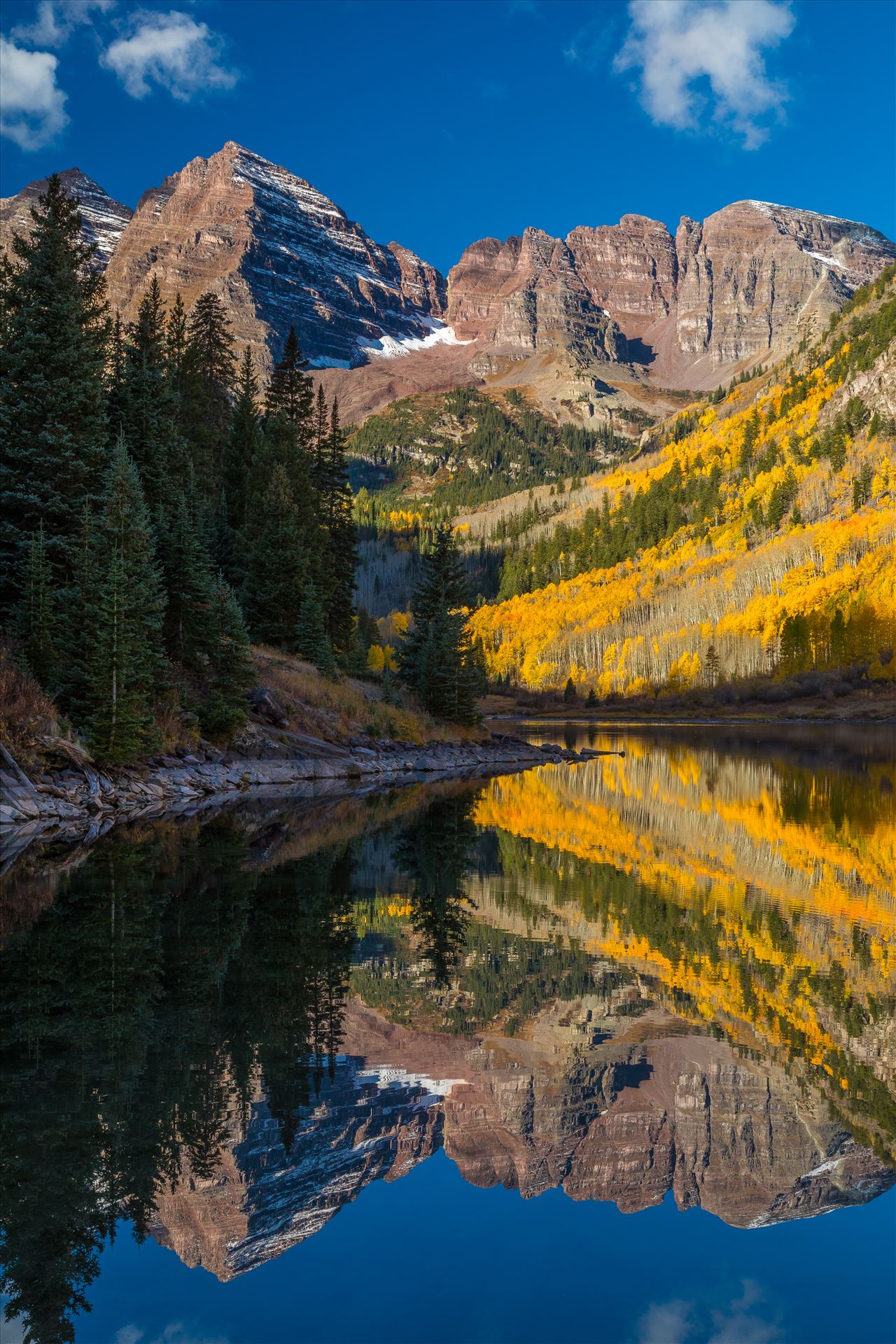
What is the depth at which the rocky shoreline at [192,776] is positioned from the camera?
2586 centimetres

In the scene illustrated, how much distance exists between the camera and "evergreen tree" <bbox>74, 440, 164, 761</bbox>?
3052 cm

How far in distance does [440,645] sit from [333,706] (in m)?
11.2

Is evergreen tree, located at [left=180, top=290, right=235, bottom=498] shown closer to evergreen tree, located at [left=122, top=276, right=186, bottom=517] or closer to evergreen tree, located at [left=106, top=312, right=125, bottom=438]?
evergreen tree, located at [left=122, top=276, right=186, bottom=517]

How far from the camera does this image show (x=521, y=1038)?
422 inches

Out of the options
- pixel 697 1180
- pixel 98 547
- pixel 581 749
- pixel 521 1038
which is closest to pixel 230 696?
pixel 98 547

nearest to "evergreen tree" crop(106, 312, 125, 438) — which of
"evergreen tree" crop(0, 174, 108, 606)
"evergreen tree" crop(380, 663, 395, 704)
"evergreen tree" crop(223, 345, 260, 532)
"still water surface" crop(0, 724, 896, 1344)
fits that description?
"evergreen tree" crop(0, 174, 108, 606)

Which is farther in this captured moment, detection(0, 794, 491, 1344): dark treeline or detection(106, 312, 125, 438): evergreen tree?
detection(106, 312, 125, 438): evergreen tree

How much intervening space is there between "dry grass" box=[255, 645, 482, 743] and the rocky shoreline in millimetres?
1020

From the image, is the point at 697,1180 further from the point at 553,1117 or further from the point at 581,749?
the point at 581,749

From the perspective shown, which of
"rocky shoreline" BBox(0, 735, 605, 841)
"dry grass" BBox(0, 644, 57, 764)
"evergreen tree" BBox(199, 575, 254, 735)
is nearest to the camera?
"rocky shoreline" BBox(0, 735, 605, 841)

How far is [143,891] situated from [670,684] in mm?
138096

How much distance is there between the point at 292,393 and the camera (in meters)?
69.1

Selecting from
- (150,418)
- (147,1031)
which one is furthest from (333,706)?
(147,1031)

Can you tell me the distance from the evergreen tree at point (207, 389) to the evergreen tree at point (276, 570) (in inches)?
180
